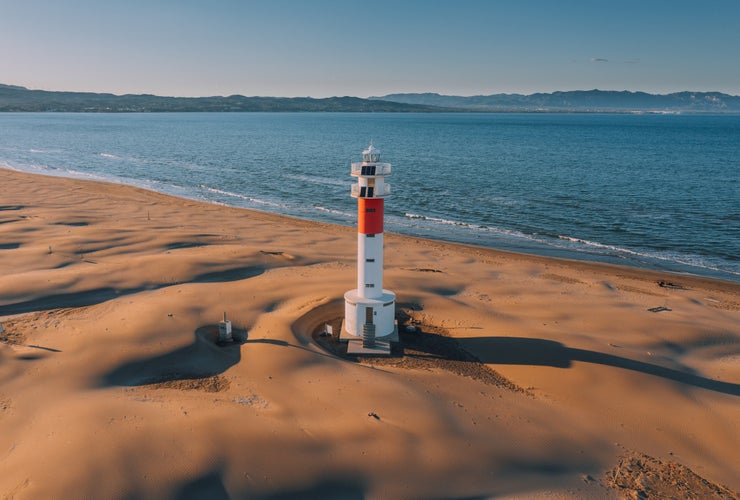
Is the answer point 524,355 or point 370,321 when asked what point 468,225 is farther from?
point 370,321

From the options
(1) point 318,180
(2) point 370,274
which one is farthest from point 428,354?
(1) point 318,180

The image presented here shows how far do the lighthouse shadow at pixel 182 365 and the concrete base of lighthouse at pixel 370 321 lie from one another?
341cm

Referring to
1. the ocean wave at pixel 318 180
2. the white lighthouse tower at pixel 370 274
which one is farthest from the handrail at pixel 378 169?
the ocean wave at pixel 318 180

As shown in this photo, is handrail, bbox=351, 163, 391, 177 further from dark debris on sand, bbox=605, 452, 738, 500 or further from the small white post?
dark debris on sand, bbox=605, 452, 738, 500

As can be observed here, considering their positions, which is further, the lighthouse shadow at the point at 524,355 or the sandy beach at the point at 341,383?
the lighthouse shadow at the point at 524,355

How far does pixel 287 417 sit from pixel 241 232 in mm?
20199

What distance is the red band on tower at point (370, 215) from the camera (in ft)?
49.8

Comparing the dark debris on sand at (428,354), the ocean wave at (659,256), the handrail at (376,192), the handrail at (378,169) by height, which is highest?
the handrail at (378,169)

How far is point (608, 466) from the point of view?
10.9 meters

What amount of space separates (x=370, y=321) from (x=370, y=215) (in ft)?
11.3

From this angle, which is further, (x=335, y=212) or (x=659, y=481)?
(x=335, y=212)

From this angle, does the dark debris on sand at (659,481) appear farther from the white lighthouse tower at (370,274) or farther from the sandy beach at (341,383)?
the white lighthouse tower at (370,274)

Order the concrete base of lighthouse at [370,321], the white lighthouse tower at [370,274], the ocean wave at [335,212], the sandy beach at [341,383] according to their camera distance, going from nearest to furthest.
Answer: the sandy beach at [341,383], the white lighthouse tower at [370,274], the concrete base of lighthouse at [370,321], the ocean wave at [335,212]

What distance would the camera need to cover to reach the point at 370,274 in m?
16.0
